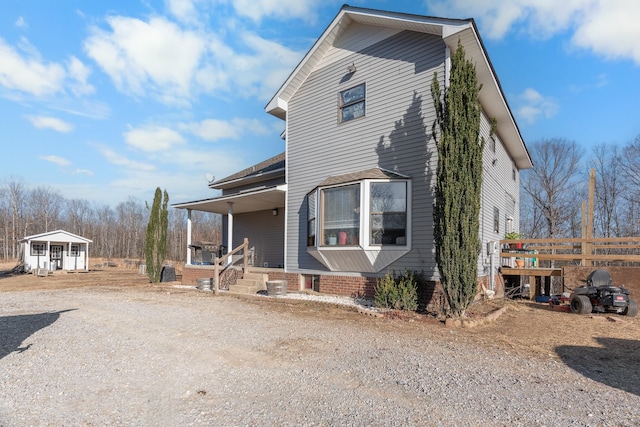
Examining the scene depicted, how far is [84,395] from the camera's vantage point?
3631 millimetres

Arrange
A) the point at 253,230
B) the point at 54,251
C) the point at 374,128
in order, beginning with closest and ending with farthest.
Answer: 1. the point at 374,128
2. the point at 253,230
3. the point at 54,251

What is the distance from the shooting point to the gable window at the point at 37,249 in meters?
27.2

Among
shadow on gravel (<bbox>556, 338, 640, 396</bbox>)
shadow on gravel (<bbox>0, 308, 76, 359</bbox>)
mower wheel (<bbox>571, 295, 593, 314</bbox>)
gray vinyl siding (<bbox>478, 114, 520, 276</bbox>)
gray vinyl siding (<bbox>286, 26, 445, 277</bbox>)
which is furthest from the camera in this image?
gray vinyl siding (<bbox>478, 114, 520, 276</bbox>)

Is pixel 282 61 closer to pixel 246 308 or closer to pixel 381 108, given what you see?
pixel 381 108

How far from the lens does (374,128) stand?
10.2 meters

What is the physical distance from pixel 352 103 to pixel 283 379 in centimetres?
865

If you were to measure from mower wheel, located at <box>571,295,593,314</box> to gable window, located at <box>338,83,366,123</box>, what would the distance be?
280 inches

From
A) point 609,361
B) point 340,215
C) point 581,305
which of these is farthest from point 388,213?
point 609,361

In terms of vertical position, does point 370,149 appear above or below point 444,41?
below

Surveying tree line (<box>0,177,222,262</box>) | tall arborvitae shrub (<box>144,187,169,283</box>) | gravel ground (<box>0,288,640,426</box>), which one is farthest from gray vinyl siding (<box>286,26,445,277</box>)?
tree line (<box>0,177,222,262</box>)

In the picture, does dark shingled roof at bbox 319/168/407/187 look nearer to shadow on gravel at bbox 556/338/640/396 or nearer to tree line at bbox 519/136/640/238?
shadow on gravel at bbox 556/338/640/396

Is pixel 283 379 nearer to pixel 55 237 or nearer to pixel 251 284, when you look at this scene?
pixel 251 284

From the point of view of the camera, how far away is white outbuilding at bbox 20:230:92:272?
26.6 meters

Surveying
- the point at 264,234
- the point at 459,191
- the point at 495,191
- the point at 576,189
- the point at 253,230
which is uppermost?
the point at 576,189
